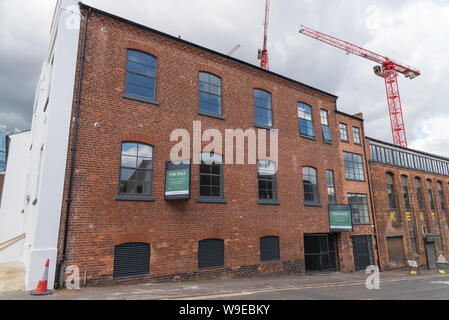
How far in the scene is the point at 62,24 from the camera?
9984 millimetres

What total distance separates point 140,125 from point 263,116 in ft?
22.4

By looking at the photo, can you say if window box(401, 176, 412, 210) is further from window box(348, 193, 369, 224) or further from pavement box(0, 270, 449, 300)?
pavement box(0, 270, 449, 300)

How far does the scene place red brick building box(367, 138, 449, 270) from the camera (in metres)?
21.4

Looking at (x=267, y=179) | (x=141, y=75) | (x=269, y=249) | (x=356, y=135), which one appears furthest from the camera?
(x=356, y=135)

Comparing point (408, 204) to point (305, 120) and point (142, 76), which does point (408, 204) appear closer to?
point (305, 120)

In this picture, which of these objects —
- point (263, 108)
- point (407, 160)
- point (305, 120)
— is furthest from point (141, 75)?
point (407, 160)

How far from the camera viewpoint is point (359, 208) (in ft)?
64.3

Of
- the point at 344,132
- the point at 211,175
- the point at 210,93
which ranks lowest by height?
the point at 211,175

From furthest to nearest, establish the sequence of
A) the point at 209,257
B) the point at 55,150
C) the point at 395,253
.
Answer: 1. the point at 395,253
2. the point at 209,257
3. the point at 55,150

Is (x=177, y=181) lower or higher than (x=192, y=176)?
lower

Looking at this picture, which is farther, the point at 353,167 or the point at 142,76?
the point at 353,167

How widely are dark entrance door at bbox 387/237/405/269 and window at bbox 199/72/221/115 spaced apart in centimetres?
1677

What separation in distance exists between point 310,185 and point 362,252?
6.42 metres
